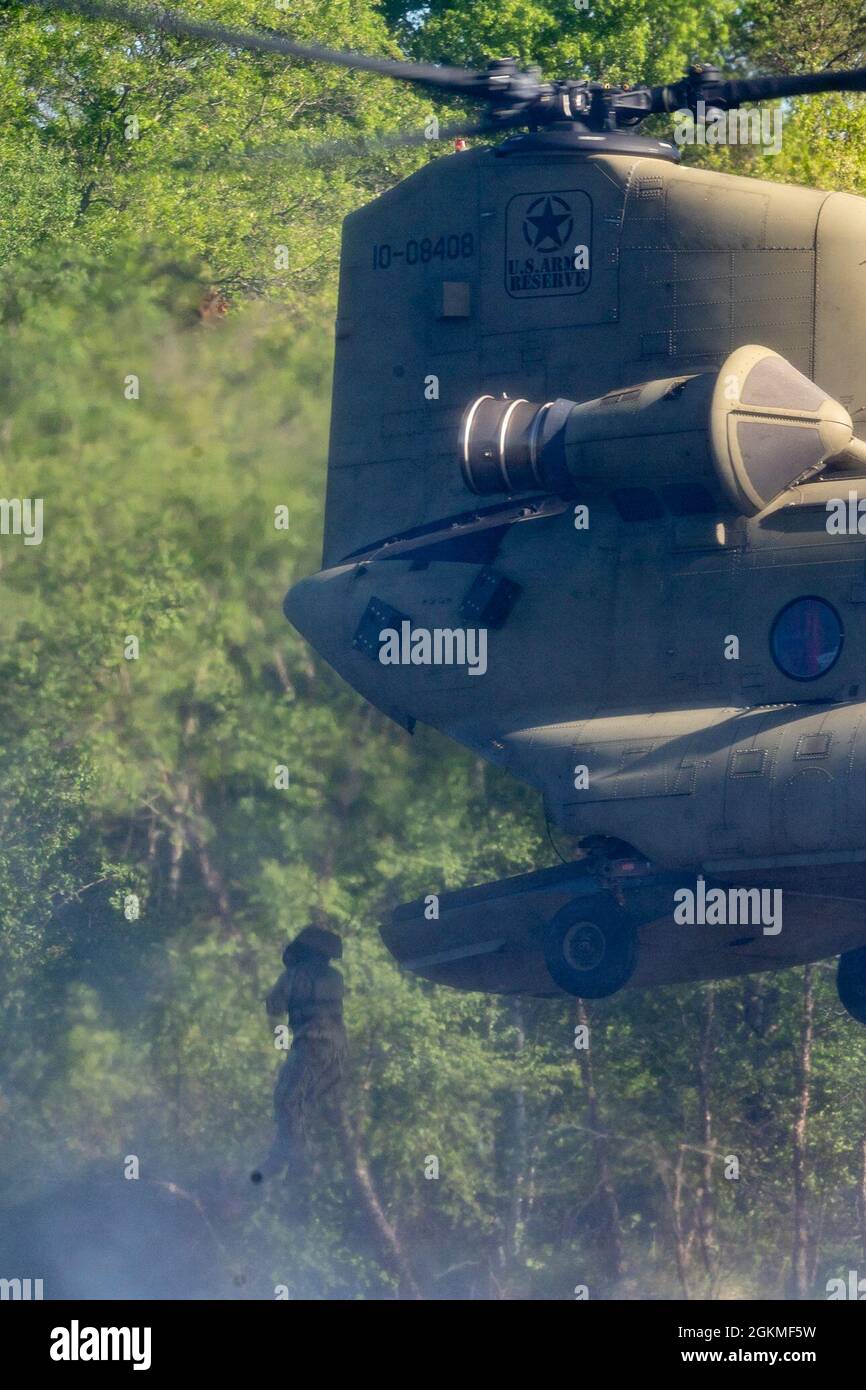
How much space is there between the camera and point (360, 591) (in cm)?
1131

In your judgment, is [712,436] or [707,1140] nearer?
[712,436]

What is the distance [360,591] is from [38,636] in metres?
6.10

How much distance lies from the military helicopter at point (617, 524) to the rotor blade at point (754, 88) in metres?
0.02

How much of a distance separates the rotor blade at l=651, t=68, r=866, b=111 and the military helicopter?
19mm

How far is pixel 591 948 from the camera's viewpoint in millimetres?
10758

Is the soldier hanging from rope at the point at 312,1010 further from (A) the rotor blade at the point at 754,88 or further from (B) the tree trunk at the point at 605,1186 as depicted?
(A) the rotor blade at the point at 754,88

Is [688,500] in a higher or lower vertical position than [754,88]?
lower

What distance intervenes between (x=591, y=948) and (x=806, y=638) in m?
2.06

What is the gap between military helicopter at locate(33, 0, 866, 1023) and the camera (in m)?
9.83

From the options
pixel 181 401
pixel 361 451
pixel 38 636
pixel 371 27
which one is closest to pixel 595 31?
pixel 371 27

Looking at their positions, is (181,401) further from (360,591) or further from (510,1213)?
(510,1213)

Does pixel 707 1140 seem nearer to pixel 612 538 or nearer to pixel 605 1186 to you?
pixel 605 1186

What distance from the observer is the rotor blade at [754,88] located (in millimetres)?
9281

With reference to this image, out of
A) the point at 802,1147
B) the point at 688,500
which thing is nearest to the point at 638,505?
the point at 688,500
